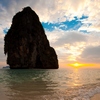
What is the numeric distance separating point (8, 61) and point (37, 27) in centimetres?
2975

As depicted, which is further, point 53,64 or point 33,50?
point 53,64

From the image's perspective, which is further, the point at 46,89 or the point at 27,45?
the point at 27,45

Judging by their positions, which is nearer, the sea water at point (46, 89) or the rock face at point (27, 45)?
the sea water at point (46, 89)

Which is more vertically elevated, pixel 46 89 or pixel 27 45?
pixel 27 45

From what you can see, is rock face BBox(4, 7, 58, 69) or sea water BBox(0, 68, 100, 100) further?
rock face BBox(4, 7, 58, 69)

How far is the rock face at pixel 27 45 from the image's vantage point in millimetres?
89125

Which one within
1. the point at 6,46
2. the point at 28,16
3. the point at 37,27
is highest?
the point at 28,16

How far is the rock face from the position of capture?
89.1m

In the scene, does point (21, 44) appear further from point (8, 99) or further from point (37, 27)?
point (8, 99)

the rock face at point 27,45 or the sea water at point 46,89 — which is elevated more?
the rock face at point 27,45

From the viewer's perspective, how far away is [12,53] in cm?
8938

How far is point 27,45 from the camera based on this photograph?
92188 millimetres

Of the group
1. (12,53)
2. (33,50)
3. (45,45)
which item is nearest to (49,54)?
(45,45)

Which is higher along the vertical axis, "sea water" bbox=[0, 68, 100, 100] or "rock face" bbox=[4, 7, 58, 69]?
"rock face" bbox=[4, 7, 58, 69]
